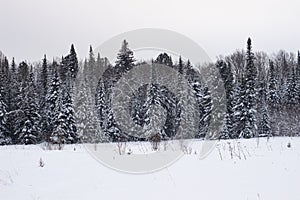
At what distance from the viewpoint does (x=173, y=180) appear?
5.86 meters

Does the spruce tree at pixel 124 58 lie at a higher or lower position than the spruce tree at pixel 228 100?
higher

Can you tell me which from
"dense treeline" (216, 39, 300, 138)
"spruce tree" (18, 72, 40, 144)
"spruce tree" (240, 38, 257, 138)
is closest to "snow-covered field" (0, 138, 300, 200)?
"dense treeline" (216, 39, 300, 138)

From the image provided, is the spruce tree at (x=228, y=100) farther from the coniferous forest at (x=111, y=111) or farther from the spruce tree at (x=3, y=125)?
the spruce tree at (x=3, y=125)

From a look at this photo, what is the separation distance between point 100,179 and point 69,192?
3.14 feet

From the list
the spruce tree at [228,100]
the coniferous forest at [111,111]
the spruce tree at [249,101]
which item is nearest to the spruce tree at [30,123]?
the coniferous forest at [111,111]

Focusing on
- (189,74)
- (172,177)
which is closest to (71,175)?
(172,177)

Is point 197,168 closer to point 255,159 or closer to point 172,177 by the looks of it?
point 172,177

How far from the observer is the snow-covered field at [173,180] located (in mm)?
4980

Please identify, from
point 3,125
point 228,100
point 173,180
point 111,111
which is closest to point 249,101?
point 228,100

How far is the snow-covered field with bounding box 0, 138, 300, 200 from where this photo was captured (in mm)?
4980

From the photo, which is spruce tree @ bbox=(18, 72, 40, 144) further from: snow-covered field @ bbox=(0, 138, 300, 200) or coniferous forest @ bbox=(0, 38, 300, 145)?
snow-covered field @ bbox=(0, 138, 300, 200)

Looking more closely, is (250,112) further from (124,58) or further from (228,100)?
(124,58)

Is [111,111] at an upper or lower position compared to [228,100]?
lower

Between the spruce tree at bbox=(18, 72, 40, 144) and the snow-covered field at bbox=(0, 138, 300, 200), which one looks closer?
the snow-covered field at bbox=(0, 138, 300, 200)
